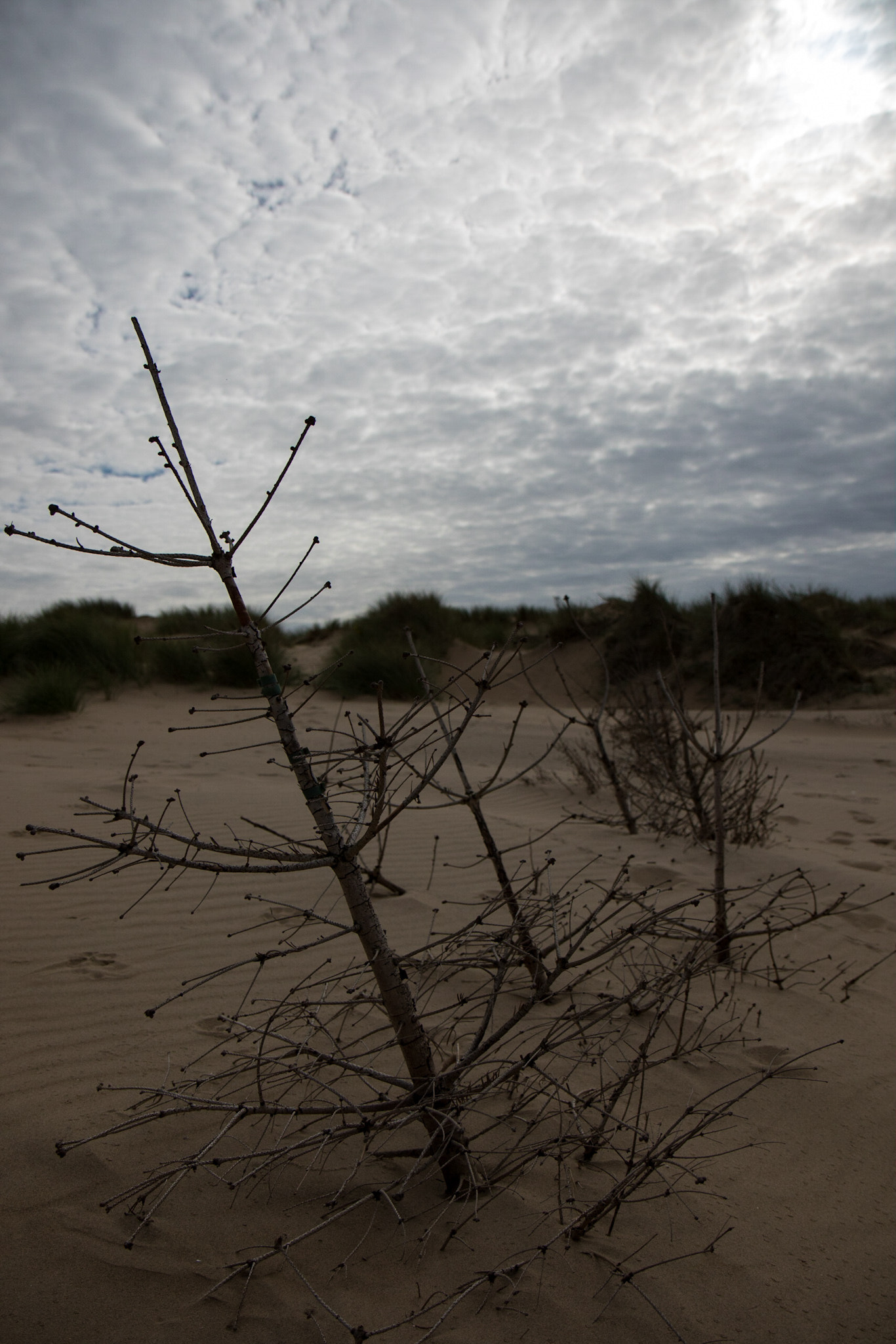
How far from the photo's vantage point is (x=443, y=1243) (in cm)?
163

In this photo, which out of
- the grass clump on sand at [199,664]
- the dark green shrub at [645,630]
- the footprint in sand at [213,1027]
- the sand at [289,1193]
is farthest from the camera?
the dark green shrub at [645,630]

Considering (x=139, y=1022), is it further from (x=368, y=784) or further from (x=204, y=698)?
(x=204, y=698)

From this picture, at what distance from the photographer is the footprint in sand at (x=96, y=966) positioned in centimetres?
286

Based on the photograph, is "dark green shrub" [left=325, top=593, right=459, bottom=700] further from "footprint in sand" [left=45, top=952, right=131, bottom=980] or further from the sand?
"footprint in sand" [left=45, top=952, right=131, bottom=980]

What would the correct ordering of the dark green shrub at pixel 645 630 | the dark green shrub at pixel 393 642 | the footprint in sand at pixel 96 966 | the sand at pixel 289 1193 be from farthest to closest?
the dark green shrub at pixel 645 630 → the dark green shrub at pixel 393 642 → the footprint in sand at pixel 96 966 → the sand at pixel 289 1193

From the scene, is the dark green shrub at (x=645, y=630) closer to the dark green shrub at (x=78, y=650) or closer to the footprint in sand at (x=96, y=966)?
the dark green shrub at (x=78, y=650)

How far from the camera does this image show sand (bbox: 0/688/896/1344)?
1.47 m

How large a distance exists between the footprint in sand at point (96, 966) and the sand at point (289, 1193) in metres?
0.01

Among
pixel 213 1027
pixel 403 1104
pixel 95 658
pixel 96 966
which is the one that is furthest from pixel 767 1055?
pixel 95 658

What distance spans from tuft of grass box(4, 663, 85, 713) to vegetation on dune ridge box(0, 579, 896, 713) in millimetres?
17

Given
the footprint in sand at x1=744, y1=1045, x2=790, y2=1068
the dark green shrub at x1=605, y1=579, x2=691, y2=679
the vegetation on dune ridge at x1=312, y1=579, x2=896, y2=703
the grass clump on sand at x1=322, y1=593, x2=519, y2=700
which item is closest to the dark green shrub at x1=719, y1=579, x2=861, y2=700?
the vegetation on dune ridge at x1=312, y1=579, x2=896, y2=703

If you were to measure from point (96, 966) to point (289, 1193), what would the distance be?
1.48 m

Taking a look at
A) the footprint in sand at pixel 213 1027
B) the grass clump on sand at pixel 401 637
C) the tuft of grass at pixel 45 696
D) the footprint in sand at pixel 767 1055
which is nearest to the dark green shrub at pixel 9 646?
the tuft of grass at pixel 45 696

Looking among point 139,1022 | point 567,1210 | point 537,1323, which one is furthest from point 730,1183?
point 139,1022
